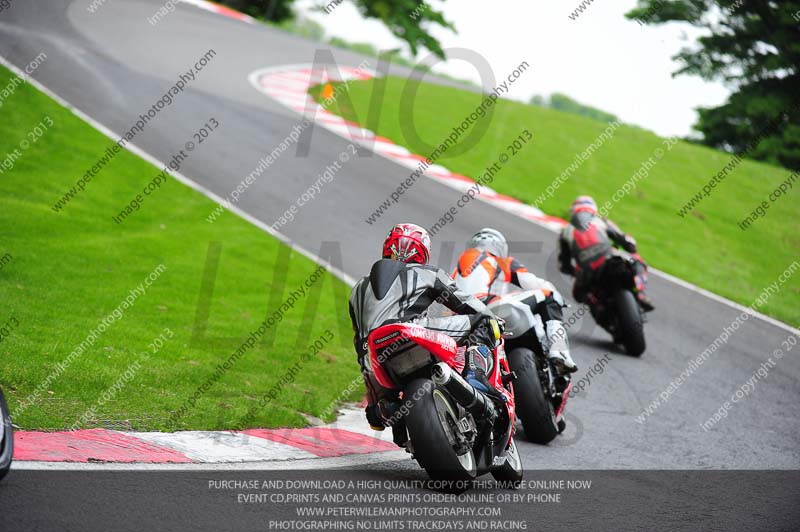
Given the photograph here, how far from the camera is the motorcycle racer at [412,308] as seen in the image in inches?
238

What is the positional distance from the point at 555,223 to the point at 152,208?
7786 mm

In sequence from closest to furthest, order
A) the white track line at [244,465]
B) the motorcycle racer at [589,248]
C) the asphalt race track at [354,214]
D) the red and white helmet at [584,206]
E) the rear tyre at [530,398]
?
the white track line at [244,465] < the rear tyre at [530,398] < the asphalt race track at [354,214] < the motorcycle racer at [589,248] < the red and white helmet at [584,206]

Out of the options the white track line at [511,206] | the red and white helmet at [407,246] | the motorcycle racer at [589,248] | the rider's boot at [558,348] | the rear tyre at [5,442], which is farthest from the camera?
the white track line at [511,206]

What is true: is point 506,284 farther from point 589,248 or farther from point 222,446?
point 589,248

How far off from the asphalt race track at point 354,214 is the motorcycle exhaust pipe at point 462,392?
0.84m

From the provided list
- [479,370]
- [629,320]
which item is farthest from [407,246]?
[629,320]

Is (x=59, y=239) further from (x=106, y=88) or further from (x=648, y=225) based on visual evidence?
(x=648, y=225)

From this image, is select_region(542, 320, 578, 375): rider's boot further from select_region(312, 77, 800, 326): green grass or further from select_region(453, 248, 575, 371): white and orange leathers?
select_region(312, 77, 800, 326): green grass

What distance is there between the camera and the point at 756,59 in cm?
2944

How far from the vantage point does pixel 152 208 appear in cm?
1358

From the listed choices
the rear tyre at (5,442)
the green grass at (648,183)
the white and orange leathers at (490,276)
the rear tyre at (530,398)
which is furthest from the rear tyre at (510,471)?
the green grass at (648,183)

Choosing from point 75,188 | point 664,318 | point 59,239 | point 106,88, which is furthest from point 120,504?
point 106,88

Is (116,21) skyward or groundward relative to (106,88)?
groundward

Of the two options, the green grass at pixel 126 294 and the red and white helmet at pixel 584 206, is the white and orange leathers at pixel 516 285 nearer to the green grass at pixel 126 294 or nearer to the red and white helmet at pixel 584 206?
the green grass at pixel 126 294
